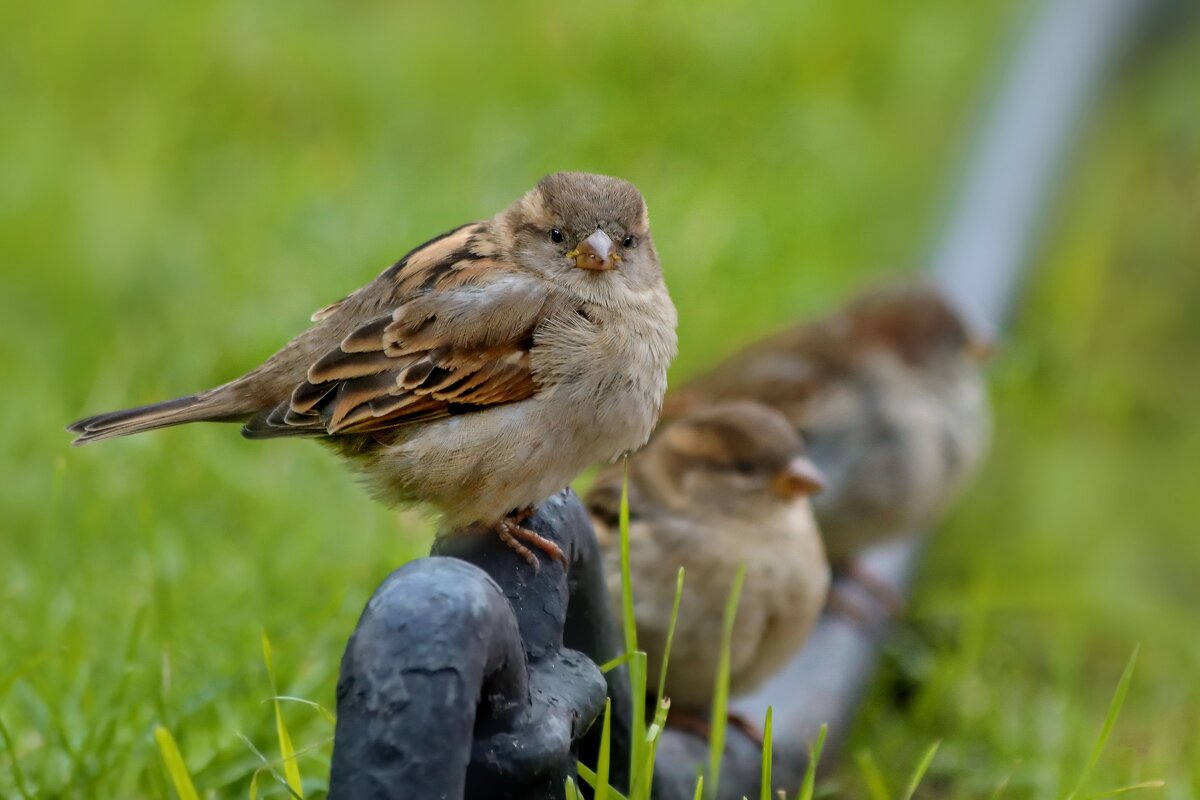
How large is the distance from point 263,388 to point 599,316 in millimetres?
509

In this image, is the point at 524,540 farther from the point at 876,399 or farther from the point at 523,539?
the point at 876,399

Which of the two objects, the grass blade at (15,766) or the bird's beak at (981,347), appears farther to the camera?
the bird's beak at (981,347)

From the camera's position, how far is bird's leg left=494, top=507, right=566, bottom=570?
1.89m

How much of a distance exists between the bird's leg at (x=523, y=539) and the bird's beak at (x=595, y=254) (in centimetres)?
45

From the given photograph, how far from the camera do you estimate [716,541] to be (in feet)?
10.2

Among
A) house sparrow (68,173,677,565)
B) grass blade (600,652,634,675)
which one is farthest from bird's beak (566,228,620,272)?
grass blade (600,652,634,675)

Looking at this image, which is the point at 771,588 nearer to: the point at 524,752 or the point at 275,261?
the point at 524,752

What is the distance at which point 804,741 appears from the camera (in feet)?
8.93

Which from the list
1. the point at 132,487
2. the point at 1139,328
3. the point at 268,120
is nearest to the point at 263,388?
the point at 132,487

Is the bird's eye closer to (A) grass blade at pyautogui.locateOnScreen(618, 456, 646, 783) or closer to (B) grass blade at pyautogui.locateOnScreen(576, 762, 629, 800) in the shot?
(A) grass blade at pyautogui.locateOnScreen(618, 456, 646, 783)

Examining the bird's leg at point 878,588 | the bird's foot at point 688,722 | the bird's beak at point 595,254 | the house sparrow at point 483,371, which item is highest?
the bird's beak at point 595,254

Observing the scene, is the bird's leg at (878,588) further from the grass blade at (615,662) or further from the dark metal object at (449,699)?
the dark metal object at (449,699)

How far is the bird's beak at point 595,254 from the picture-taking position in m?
2.45

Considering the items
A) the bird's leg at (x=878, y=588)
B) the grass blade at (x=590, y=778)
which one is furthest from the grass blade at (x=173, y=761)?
the bird's leg at (x=878, y=588)
